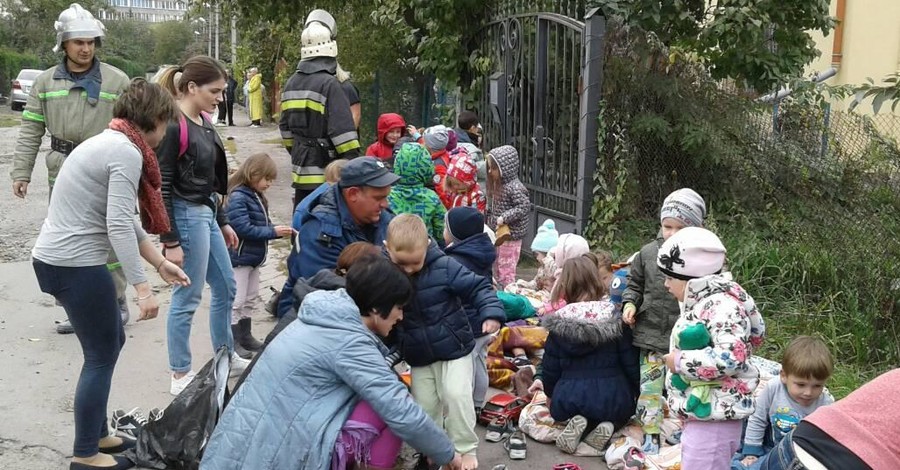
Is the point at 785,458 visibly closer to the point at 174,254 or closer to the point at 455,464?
the point at 455,464

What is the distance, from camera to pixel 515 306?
21.2 ft

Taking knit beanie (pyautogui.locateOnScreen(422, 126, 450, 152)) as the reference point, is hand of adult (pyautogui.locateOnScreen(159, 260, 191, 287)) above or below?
below

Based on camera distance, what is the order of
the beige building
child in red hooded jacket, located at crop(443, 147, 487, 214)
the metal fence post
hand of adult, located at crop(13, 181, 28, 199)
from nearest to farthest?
hand of adult, located at crop(13, 181, 28, 199) → child in red hooded jacket, located at crop(443, 147, 487, 214) → the metal fence post → the beige building

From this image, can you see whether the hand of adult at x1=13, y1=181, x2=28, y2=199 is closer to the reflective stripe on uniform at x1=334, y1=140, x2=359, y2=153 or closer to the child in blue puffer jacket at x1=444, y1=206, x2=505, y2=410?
the reflective stripe on uniform at x1=334, y1=140, x2=359, y2=153

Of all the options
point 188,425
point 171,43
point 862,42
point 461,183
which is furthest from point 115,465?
point 171,43

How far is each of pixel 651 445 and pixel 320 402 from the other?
2034mm

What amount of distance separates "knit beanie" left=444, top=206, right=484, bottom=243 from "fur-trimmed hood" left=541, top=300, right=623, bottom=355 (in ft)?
2.11

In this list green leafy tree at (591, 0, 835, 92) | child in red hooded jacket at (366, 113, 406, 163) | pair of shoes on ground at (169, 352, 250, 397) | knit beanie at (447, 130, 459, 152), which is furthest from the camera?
green leafy tree at (591, 0, 835, 92)

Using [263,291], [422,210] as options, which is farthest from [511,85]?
[422,210]

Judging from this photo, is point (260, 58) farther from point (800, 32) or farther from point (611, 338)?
point (611, 338)

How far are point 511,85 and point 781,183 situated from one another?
9.79 ft

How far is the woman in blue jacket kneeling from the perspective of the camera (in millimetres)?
3438

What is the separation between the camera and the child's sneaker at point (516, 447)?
15.8 ft

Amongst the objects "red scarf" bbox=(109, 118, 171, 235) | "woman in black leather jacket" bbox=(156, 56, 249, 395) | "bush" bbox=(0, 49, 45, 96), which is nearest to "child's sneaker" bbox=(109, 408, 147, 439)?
"woman in black leather jacket" bbox=(156, 56, 249, 395)
